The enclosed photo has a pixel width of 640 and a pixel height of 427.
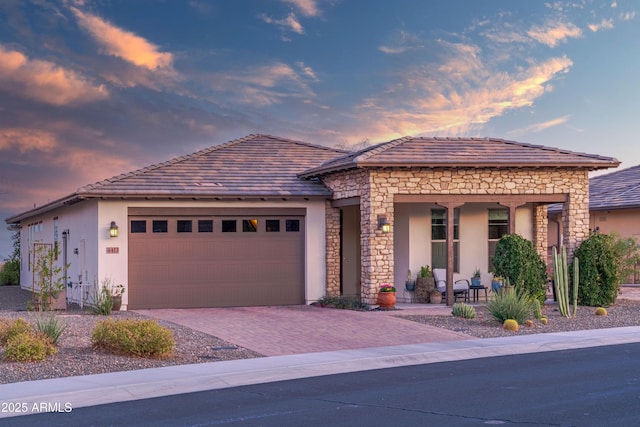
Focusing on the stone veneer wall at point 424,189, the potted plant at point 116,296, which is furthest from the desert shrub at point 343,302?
the potted plant at point 116,296

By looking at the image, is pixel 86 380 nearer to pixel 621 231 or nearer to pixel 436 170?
pixel 436 170

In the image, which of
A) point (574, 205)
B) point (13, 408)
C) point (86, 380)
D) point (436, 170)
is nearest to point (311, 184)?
point (436, 170)

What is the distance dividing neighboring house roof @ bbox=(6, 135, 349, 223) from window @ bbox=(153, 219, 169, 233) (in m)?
0.88

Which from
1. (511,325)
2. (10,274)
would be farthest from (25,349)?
(10,274)

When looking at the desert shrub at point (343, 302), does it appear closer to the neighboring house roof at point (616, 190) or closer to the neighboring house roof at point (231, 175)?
the neighboring house roof at point (231, 175)

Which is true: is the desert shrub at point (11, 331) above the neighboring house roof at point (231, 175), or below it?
below

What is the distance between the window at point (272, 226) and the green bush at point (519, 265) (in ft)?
21.6

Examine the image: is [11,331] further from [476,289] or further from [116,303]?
[476,289]

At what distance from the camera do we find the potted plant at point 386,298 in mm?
23156

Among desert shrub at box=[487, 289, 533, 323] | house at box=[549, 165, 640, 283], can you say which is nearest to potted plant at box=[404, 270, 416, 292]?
desert shrub at box=[487, 289, 533, 323]

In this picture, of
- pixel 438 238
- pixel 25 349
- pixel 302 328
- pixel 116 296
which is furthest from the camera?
pixel 438 238

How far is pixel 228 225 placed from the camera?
25141 mm

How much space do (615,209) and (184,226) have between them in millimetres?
19274

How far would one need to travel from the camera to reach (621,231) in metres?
35.4
